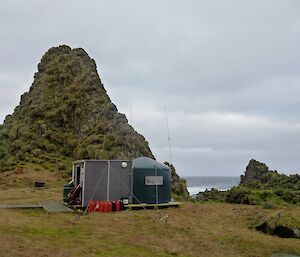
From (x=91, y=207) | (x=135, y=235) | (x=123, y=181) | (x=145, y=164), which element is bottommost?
(x=135, y=235)

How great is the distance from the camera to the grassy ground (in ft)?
43.1

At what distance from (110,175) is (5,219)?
7988mm

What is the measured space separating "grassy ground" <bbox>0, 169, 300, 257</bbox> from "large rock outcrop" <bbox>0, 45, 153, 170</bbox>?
94.3 feet

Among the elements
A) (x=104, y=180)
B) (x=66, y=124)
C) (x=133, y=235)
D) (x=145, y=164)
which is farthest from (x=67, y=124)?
(x=133, y=235)

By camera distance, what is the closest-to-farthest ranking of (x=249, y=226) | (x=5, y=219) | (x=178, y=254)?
(x=178, y=254) → (x=5, y=219) → (x=249, y=226)

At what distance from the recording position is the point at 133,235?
52.9 ft

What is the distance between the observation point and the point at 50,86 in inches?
2731

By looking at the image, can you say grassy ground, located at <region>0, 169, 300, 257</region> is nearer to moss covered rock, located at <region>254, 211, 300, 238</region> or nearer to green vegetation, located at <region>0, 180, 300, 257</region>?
green vegetation, located at <region>0, 180, 300, 257</region>

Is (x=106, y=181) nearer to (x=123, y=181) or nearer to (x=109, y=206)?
(x=123, y=181)

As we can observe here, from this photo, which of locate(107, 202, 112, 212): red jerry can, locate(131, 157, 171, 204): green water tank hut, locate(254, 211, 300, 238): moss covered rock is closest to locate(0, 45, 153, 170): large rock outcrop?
locate(131, 157, 171, 204): green water tank hut

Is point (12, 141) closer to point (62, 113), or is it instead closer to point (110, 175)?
point (62, 113)

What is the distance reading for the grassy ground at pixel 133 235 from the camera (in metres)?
13.1

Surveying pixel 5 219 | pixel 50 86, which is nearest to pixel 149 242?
pixel 5 219

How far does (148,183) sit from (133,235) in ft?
32.5
